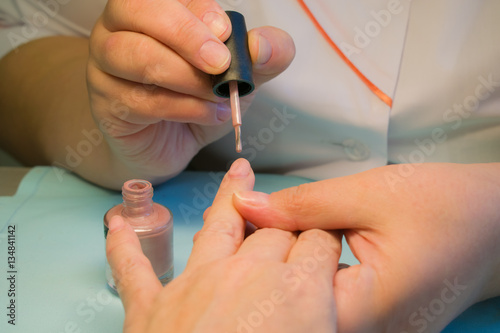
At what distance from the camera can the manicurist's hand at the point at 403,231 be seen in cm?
52

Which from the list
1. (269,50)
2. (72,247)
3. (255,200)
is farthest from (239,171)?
(72,247)

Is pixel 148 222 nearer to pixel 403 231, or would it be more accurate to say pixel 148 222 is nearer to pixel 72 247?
pixel 72 247

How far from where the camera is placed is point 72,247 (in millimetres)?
759

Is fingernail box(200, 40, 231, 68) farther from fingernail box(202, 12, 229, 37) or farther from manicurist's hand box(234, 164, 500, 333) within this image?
manicurist's hand box(234, 164, 500, 333)

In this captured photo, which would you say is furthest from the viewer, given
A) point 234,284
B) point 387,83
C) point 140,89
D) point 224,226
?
point 387,83

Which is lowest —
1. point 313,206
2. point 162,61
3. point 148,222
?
point 148,222

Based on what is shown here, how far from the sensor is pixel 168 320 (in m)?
0.45

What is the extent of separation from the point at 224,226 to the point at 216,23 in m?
0.28

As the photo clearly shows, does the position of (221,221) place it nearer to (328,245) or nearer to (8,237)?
(328,245)

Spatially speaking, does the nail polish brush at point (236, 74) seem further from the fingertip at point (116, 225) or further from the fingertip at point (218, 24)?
the fingertip at point (116, 225)

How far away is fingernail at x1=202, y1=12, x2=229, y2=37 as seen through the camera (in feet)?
2.05

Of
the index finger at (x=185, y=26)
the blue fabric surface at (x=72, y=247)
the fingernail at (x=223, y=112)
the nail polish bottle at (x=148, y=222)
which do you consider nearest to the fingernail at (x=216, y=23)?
the index finger at (x=185, y=26)

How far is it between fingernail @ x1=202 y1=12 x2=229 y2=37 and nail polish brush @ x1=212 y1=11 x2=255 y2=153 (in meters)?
0.02

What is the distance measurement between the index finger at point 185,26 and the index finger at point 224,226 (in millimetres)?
159
